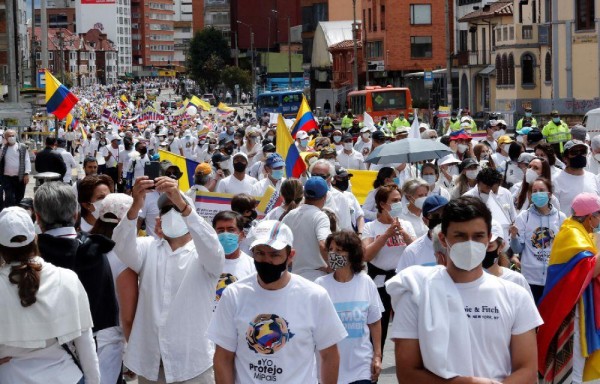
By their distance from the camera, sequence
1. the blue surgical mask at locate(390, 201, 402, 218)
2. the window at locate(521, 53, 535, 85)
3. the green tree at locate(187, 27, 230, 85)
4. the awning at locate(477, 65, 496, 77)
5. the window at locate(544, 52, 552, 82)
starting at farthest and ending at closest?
the green tree at locate(187, 27, 230, 85) < the awning at locate(477, 65, 496, 77) < the window at locate(521, 53, 535, 85) < the window at locate(544, 52, 552, 82) < the blue surgical mask at locate(390, 201, 402, 218)

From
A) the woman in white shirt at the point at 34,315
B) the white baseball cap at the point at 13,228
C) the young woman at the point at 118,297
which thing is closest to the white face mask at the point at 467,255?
the woman in white shirt at the point at 34,315

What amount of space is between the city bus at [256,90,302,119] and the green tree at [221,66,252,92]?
52.7 metres

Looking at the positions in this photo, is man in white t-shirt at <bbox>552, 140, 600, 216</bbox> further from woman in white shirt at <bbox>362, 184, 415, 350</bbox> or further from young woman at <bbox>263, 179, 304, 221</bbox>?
young woman at <bbox>263, 179, 304, 221</bbox>

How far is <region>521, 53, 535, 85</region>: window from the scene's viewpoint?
65.6 meters

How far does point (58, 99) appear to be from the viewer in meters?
28.1

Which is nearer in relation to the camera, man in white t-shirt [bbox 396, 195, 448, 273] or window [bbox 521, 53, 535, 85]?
man in white t-shirt [bbox 396, 195, 448, 273]

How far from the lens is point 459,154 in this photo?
63.9 ft

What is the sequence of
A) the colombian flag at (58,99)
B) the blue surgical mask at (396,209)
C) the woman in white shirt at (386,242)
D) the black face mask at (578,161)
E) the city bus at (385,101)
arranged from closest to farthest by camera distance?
1. the woman in white shirt at (386,242)
2. the blue surgical mask at (396,209)
3. the black face mask at (578,161)
4. the colombian flag at (58,99)
5. the city bus at (385,101)

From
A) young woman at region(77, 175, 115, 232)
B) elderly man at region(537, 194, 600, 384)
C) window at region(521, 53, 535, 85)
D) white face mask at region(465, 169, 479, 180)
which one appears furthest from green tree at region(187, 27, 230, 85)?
elderly man at region(537, 194, 600, 384)

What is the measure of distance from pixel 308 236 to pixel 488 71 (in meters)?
64.7

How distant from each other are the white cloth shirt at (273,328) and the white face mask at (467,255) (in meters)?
1.16

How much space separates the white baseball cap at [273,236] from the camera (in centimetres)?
602

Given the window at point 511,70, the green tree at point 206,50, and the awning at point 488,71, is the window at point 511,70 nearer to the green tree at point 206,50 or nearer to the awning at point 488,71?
the awning at point 488,71

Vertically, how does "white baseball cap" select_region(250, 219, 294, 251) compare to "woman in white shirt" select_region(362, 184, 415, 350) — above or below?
above
